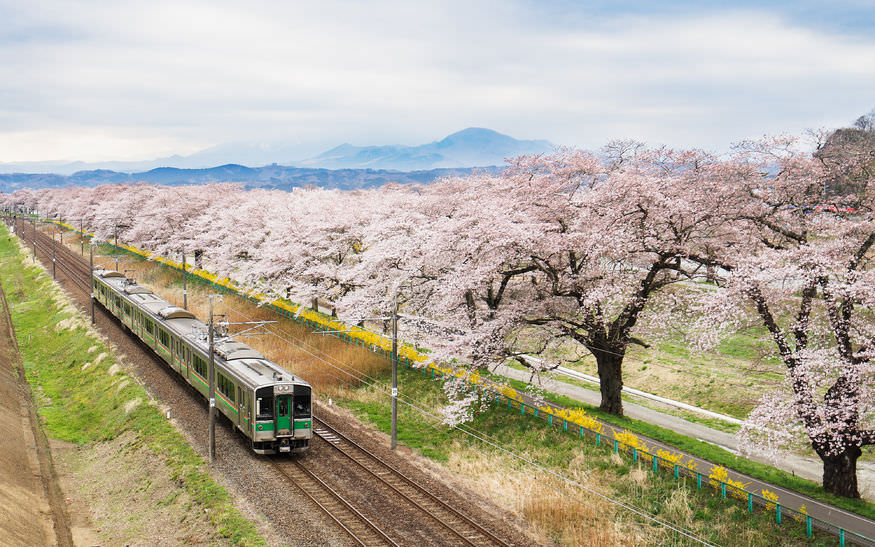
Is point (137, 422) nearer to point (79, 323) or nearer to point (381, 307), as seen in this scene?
point (381, 307)

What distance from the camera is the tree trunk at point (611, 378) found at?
2488 cm

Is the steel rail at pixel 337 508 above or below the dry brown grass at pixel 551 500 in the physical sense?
above

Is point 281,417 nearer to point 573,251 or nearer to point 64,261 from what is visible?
point 573,251

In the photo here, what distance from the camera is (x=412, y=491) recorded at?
19.7m

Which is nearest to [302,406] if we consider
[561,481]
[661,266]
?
[561,481]

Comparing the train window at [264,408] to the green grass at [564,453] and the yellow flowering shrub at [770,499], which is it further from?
the yellow flowering shrub at [770,499]

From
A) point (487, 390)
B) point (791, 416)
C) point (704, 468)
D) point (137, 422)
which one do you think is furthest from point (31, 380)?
point (791, 416)

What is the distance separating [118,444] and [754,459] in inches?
975

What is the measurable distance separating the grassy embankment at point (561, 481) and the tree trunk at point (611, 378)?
3.74ft

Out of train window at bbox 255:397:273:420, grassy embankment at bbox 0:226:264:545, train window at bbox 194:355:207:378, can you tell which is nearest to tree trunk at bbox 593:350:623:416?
train window at bbox 255:397:273:420

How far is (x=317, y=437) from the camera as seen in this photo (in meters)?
24.1

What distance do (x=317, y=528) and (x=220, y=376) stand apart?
31.0 feet

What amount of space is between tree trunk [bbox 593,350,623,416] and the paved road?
5.40 ft

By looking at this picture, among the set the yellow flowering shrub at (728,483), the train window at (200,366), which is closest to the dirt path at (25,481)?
the train window at (200,366)
